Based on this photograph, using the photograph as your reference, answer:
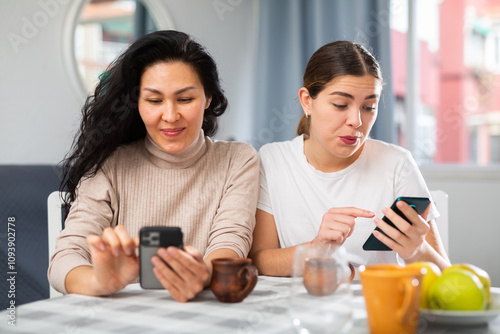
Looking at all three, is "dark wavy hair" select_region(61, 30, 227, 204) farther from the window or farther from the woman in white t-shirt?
the window

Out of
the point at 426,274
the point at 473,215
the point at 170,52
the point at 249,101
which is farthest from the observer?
the point at 249,101

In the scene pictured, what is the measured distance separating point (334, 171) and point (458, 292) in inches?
28.9

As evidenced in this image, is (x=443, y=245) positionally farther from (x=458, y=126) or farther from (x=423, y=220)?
(x=458, y=126)

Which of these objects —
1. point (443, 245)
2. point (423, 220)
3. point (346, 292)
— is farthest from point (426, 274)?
point (443, 245)

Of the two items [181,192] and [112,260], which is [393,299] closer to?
[112,260]

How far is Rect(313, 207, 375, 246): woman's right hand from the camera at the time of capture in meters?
1.19

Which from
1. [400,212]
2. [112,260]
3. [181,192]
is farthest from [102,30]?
[400,212]

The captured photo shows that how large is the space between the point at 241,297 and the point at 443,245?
2.52ft

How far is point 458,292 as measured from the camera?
2.84 ft

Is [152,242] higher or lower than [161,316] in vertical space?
higher

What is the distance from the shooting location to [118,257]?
1.06m

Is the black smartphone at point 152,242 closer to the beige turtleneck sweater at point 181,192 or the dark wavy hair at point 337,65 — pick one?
the beige turtleneck sweater at point 181,192

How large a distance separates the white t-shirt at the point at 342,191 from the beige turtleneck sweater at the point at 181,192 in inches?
4.4

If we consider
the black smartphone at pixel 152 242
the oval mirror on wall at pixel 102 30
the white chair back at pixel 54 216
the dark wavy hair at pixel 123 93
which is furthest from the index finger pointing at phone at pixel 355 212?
the oval mirror on wall at pixel 102 30
